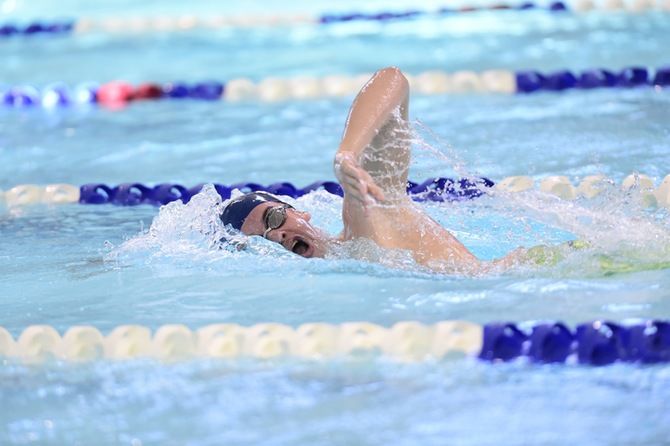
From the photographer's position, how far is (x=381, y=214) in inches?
128

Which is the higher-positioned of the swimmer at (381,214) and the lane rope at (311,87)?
the swimmer at (381,214)

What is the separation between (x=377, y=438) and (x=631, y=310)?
0.90m

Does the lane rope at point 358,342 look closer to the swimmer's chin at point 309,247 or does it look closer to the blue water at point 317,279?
the blue water at point 317,279

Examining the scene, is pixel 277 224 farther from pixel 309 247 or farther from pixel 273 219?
pixel 309 247

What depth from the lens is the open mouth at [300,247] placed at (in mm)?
3295

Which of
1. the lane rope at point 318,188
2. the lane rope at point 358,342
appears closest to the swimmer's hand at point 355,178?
the lane rope at point 358,342

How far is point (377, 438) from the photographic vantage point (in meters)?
2.36

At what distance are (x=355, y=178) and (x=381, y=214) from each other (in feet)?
0.76

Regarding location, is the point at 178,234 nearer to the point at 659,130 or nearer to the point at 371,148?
the point at 371,148

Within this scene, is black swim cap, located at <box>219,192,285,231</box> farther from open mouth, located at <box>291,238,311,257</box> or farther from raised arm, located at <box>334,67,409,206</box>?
raised arm, located at <box>334,67,409,206</box>

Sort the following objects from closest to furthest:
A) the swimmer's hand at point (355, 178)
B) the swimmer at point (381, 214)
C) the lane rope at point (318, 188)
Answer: the swimmer's hand at point (355, 178), the swimmer at point (381, 214), the lane rope at point (318, 188)

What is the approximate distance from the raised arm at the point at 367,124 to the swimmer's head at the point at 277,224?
19 centimetres

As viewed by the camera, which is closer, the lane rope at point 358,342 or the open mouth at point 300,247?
the lane rope at point 358,342

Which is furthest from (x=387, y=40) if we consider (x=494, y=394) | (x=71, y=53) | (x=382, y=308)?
(x=494, y=394)
